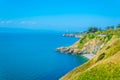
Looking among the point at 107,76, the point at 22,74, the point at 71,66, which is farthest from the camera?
the point at 71,66

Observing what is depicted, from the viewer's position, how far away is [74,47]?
17512cm

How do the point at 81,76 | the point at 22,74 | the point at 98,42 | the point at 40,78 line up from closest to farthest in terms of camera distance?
the point at 81,76 → the point at 40,78 → the point at 22,74 → the point at 98,42

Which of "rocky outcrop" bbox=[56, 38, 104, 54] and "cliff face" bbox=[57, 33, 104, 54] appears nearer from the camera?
"rocky outcrop" bbox=[56, 38, 104, 54]

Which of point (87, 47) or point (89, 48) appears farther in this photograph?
point (87, 47)

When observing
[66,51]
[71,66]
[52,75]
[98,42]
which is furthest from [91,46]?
[52,75]

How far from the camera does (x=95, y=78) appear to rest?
5369 centimetres

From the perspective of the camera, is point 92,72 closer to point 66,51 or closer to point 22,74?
point 22,74

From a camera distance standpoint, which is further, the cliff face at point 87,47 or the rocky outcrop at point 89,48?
the cliff face at point 87,47

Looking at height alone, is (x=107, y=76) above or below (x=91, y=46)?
below

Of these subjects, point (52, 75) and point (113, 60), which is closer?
point (113, 60)

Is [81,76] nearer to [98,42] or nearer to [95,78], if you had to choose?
[95,78]

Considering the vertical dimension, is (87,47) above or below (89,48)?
above

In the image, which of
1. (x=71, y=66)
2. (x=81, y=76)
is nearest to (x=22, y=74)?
(x=71, y=66)

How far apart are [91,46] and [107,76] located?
11280 cm
